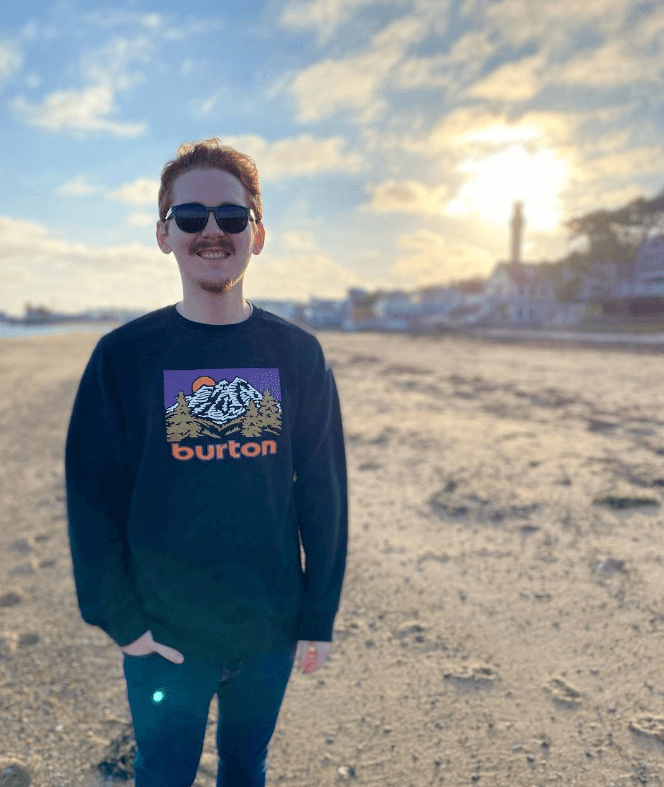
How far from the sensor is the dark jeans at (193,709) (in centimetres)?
147

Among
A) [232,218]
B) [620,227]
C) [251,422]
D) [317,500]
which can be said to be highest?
[620,227]

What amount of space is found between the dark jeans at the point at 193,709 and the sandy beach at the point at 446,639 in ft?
3.02

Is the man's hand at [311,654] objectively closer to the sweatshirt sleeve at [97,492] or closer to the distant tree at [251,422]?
the sweatshirt sleeve at [97,492]

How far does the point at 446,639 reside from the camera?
322cm

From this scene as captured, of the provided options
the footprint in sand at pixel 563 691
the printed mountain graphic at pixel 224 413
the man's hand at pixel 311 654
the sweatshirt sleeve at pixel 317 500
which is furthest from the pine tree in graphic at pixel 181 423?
the footprint in sand at pixel 563 691

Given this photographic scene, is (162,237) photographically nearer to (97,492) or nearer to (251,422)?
(251,422)

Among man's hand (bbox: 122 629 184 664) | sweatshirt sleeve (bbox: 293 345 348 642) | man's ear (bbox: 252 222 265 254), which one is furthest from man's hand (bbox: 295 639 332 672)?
man's ear (bbox: 252 222 265 254)

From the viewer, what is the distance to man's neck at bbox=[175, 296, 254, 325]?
59.6 inches

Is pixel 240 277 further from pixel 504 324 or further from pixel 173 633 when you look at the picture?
pixel 504 324

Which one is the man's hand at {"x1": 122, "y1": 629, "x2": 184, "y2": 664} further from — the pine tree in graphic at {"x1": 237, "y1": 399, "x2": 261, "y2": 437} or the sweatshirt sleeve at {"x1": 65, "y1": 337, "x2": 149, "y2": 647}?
the pine tree in graphic at {"x1": 237, "y1": 399, "x2": 261, "y2": 437}

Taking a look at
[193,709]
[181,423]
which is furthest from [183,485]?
[193,709]

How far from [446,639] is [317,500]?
6.91ft

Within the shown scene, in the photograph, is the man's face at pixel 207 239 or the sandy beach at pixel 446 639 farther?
the sandy beach at pixel 446 639

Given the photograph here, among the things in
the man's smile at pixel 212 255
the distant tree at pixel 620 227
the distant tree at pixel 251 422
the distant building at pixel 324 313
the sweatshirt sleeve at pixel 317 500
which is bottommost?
the sweatshirt sleeve at pixel 317 500
